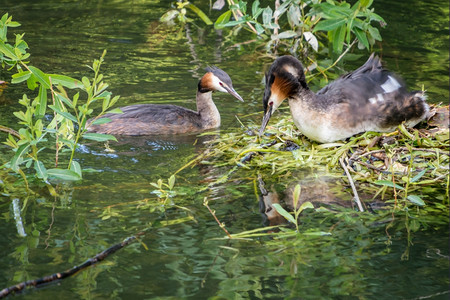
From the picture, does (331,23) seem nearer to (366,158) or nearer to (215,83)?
(366,158)

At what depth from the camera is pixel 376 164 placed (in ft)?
21.1

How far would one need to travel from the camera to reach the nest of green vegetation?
19.9 feet

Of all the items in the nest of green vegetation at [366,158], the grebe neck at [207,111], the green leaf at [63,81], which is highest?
the green leaf at [63,81]

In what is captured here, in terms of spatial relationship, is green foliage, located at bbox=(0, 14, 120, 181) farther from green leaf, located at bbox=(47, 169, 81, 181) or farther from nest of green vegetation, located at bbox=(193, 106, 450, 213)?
nest of green vegetation, located at bbox=(193, 106, 450, 213)

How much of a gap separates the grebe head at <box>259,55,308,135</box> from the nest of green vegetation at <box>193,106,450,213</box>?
0.32 meters

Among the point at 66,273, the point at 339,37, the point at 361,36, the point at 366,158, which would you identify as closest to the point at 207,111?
the point at 339,37

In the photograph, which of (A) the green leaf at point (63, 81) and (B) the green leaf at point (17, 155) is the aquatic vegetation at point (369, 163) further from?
(B) the green leaf at point (17, 155)

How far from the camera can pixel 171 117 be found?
27.6 feet

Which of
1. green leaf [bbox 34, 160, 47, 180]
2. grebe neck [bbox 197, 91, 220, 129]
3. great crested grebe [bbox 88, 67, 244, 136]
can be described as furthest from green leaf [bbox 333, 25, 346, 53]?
green leaf [bbox 34, 160, 47, 180]

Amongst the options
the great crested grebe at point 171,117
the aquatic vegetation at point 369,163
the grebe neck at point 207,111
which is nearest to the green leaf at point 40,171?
the aquatic vegetation at point 369,163

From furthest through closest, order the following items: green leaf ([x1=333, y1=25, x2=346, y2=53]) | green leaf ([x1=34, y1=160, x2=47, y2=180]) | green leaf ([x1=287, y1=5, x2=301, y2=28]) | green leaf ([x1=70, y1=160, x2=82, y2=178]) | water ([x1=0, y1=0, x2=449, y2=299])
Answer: green leaf ([x1=287, y1=5, x2=301, y2=28]) < green leaf ([x1=333, y1=25, x2=346, y2=53]) < green leaf ([x1=70, y1=160, x2=82, y2=178]) < green leaf ([x1=34, y1=160, x2=47, y2=180]) < water ([x1=0, y1=0, x2=449, y2=299])

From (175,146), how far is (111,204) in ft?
6.71

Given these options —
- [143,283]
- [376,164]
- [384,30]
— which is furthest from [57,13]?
[143,283]

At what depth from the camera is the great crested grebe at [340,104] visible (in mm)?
6738
